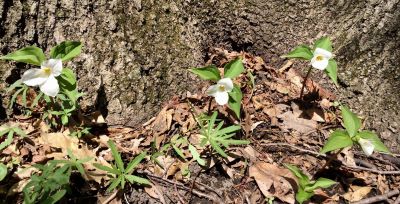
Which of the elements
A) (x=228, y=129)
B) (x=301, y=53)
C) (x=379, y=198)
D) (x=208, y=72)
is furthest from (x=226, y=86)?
(x=379, y=198)

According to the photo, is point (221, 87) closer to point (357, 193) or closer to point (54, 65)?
point (54, 65)

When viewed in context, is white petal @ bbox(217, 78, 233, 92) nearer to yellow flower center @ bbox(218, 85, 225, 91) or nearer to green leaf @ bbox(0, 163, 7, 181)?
yellow flower center @ bbox(218, 85, 225, 91)

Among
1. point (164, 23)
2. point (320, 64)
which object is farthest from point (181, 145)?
point (320, 64)

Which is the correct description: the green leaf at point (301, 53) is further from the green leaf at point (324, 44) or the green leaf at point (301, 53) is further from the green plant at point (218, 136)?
the green plant at point (218, 136)

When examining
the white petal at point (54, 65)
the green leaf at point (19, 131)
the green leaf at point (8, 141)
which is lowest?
the green leaf at point (8, 141)

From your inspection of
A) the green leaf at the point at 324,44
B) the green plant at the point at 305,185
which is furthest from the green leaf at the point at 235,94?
the green leaf at the point at 324,44

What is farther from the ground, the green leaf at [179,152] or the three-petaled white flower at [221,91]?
the three-petaled white flower at [221,91]
